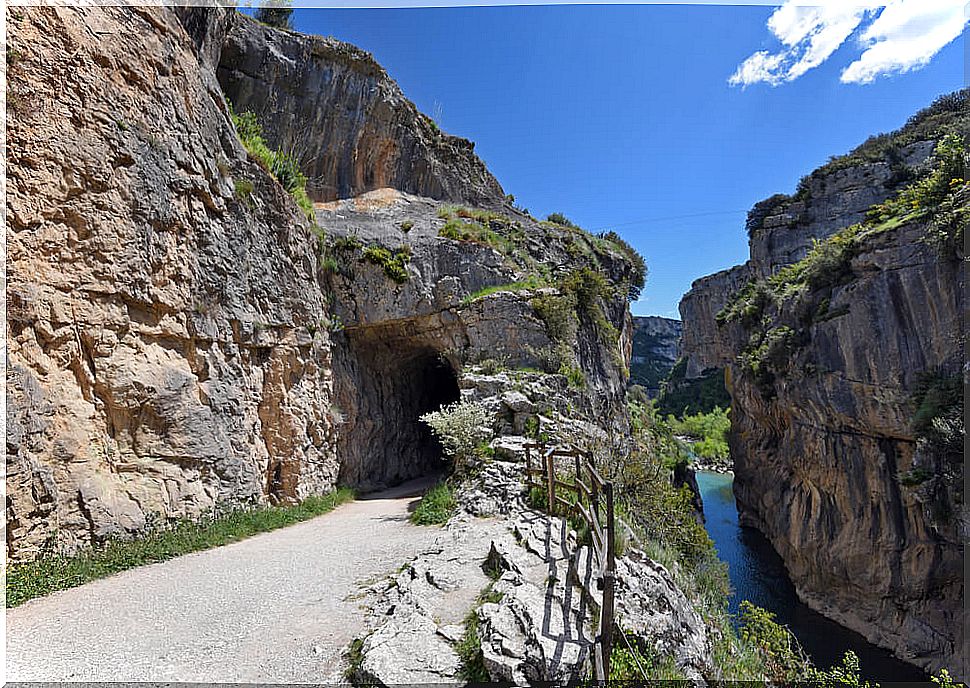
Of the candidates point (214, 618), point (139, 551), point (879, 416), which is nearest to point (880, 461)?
point (879, 416)

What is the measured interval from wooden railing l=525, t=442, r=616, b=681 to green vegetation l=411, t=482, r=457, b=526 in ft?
5.23

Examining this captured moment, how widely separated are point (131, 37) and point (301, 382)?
7245mm

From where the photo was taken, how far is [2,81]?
6.06m

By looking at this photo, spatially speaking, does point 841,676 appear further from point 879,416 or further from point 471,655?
point 879,416

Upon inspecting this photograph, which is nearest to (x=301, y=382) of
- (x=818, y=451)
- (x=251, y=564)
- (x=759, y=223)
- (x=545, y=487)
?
(x=251, y=564)

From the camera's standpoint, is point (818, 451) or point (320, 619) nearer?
point (320, 619)

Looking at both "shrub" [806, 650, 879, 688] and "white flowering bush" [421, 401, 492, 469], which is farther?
"white flowering bush" [421, 401, 492, 469]

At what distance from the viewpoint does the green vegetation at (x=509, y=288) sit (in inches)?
549

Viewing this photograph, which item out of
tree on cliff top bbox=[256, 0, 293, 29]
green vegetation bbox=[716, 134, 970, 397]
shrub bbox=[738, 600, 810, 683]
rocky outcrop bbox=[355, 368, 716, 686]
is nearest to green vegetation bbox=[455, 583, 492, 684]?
rocky outcrop bbox=[355, 368, 716, 686]

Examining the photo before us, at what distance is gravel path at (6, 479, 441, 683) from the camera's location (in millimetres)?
3666

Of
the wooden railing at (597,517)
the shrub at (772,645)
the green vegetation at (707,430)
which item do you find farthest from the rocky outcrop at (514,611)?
the green vegetation at (707,430)

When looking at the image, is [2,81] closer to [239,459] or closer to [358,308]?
[239,459]

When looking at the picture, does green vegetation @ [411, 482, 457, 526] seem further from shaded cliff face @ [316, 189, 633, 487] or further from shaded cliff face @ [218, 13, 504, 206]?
shaded cliff face @ [218, 13, 504, 206]

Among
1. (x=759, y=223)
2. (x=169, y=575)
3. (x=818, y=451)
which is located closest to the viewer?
(x=169, y=575)
